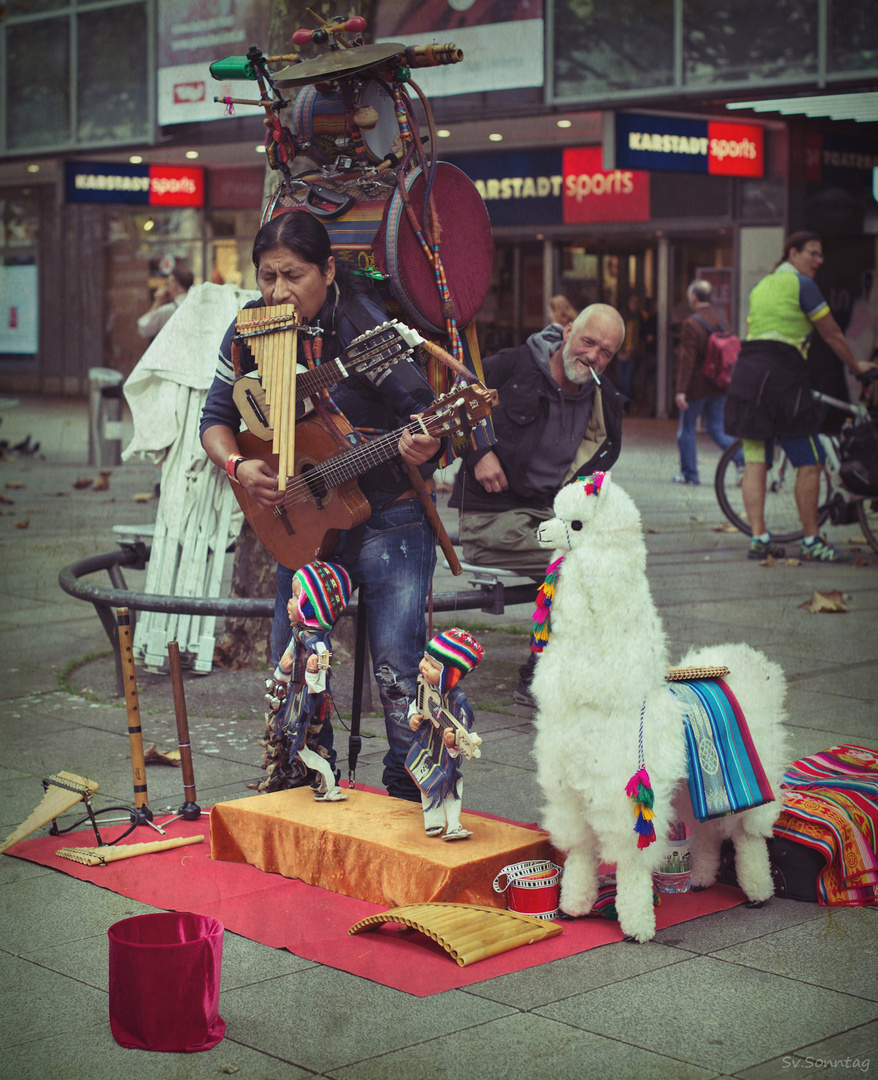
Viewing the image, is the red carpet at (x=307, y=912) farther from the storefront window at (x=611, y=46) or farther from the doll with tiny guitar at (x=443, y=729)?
the storefront window at (x=611, y=46)

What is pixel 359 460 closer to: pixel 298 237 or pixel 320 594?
pixel 320 594

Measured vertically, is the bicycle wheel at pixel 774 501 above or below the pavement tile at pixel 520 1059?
above

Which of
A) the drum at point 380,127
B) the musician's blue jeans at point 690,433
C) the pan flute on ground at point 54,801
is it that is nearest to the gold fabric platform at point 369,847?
the pan flute on ground at point 54,801

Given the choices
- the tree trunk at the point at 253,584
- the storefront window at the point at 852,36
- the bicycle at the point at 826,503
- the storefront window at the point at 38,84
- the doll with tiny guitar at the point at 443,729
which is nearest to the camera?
the doll with tiny guitar at the point at 443,729

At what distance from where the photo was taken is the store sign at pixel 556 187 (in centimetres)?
2116

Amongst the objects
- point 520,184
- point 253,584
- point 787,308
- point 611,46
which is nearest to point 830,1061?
point 253,584

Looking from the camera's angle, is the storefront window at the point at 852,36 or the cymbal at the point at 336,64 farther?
the storefront window at the point at 852,36

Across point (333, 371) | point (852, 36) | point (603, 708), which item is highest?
point (852, 36)

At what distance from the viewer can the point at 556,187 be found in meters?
21.9

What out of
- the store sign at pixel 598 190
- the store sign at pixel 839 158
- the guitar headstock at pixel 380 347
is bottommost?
the guitar headstock at pixel 380 347

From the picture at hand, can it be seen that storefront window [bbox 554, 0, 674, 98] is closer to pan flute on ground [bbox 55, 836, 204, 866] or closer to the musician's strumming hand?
the musician's strumming hand

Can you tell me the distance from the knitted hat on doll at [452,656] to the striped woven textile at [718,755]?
567 mm

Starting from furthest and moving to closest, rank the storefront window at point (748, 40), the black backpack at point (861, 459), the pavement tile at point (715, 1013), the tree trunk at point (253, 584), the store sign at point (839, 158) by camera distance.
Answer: the store sign at point (839, 158) < the storefront window at point (748, 40) < the black backpack at point (861, 459) < the tree trunk at point (253, 584) < the pavement tile at point (715, 1013)

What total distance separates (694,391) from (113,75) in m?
11.5
